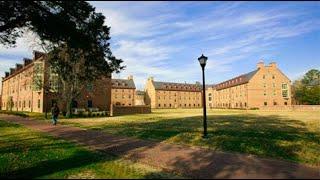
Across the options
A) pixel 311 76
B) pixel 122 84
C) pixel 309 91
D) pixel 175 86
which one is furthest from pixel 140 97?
pixel 311 76

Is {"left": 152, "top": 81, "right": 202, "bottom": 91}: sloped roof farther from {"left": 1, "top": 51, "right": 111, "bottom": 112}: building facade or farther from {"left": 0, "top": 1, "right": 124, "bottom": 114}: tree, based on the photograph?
{"left": 0, "top": 1, "right": 124, "bottom": 114}: tree

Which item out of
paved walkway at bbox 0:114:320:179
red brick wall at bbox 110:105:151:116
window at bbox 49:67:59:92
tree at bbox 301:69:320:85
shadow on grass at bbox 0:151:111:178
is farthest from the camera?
tree at bbox 301:69:320:85

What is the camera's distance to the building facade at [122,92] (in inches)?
3863

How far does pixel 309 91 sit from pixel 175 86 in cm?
5218

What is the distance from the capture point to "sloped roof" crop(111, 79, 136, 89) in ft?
323

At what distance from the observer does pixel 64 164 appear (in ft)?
34.3

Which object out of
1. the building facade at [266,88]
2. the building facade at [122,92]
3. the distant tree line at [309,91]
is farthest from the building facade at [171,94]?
the distant tree line at [309,91]

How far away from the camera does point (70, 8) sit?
38.6ft

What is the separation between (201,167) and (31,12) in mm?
8627

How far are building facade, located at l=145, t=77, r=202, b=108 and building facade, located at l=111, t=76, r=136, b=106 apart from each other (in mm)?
12089

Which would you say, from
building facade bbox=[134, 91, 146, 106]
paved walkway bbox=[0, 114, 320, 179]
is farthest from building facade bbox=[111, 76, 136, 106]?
paved walkway bbox=[0, 114, 320, 179]

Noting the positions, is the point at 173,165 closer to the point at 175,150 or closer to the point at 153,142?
the point at 175,150

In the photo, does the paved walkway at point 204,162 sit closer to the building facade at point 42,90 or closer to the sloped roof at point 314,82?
the building facade at point 42,90

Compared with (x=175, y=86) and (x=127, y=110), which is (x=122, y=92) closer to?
(x=175, y=86)
